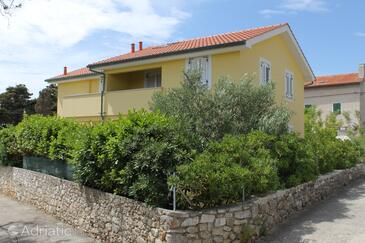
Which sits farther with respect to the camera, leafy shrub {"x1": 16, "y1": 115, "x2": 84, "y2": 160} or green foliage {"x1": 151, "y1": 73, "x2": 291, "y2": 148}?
leafy shrub {"x1": 16, "y1": 115, "x2": 84, "y2": 160}

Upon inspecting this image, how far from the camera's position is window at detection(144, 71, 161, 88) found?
2056 centimetres

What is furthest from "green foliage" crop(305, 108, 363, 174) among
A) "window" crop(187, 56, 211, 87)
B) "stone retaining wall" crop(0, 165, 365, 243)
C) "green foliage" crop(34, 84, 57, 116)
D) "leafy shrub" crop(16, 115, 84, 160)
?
"green foliage" crop(34, 84, 57, 116)

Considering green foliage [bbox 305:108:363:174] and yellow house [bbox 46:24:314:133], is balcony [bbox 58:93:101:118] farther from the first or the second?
green foliage [bbox 305:108:363:174]

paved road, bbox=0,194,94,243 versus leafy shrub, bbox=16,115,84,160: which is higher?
leafy shrub, bbox=16,115,84,160

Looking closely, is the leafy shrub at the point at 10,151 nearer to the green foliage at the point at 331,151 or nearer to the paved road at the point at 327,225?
the paved road at the point at 327,225

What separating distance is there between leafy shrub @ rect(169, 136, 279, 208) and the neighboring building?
3232 centimetres

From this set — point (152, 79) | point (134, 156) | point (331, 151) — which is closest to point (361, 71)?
point (331, 151)

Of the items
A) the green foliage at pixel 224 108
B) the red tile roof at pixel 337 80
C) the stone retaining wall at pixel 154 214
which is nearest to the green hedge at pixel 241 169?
the stone retaining wall at pixel 154 214

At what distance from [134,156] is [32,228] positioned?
4.21 meters

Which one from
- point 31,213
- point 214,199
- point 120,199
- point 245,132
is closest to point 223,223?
point 214,199

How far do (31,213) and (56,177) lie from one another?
1.41m

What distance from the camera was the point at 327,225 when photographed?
9.75m

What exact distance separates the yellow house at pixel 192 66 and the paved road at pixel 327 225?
6370 mm

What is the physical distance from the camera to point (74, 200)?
1074 cm
